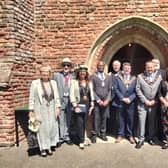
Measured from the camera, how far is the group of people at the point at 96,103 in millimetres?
6211

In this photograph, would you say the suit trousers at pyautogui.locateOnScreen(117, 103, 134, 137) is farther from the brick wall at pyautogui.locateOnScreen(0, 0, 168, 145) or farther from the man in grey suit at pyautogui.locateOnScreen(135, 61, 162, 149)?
the brick wall at pyautogui.locateOnScreen(0, 0, 168, 145)

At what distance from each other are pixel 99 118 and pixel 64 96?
903mm

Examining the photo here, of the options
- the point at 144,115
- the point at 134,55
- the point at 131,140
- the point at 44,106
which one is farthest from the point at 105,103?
the point at 134,55

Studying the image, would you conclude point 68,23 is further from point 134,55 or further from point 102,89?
point 102,89

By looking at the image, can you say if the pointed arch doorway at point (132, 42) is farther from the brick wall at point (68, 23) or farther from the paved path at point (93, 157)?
the paved path at point (93, 157)

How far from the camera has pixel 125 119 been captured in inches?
271

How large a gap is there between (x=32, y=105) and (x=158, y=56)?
137 inches

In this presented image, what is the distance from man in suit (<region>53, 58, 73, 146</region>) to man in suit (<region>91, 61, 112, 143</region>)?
1.82 feet

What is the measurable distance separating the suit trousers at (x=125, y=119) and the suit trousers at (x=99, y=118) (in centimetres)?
30

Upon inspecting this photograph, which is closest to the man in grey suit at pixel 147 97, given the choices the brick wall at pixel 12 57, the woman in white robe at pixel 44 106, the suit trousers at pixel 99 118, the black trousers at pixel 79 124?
the suit trousers at pixel 99 118

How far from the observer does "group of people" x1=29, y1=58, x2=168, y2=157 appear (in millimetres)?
6211

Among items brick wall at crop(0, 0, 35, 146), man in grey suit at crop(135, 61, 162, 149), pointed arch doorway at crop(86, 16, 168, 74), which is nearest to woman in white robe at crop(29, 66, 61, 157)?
brick wall at crop(0, 0, 35, 146)

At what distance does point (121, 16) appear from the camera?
7684 mm

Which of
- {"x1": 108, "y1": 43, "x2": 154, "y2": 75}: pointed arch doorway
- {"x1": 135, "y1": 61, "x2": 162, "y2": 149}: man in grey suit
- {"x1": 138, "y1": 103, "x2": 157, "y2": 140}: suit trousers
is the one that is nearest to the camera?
{"x1": 135, "y1": 61, "x2": 162, "y2": 149}: man in grey suit
